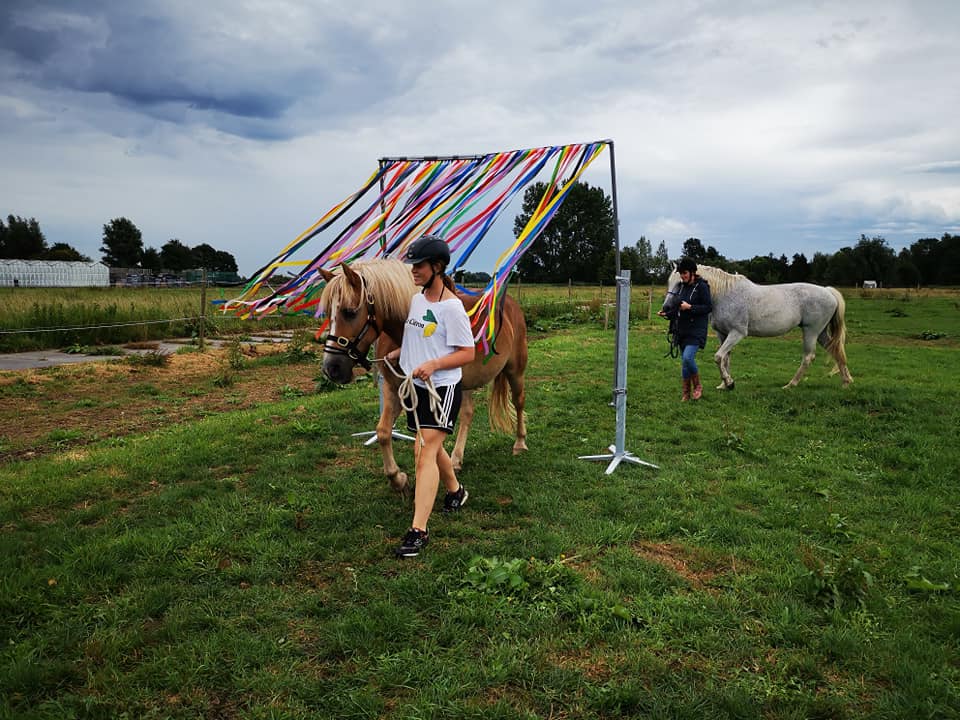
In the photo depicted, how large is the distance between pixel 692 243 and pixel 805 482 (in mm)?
72608

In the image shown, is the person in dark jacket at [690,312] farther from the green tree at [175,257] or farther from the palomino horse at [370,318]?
the green tree at [175,257]

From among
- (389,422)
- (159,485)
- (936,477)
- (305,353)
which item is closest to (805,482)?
(936,477)

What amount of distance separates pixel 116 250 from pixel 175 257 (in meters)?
6.72

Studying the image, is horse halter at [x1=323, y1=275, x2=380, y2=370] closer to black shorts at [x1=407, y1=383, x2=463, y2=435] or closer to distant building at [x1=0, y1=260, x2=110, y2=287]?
black shorts at [x1=407, y1=383, x2=463, y2=435]

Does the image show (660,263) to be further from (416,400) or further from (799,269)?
(416,400)

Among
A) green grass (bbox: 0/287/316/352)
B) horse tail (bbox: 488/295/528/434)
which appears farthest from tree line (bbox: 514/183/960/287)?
horse tail (bbox: 488/295/528/434)

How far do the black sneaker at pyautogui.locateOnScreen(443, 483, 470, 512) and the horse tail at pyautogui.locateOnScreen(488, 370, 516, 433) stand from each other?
1.63 meters

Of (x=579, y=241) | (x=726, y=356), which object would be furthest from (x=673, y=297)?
(x=579, y=241)

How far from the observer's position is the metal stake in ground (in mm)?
4969

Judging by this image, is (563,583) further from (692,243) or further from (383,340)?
(692,243)

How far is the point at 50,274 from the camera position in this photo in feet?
141

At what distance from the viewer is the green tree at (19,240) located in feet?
214

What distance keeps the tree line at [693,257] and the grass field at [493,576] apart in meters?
34.9

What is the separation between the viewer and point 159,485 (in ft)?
15.3
